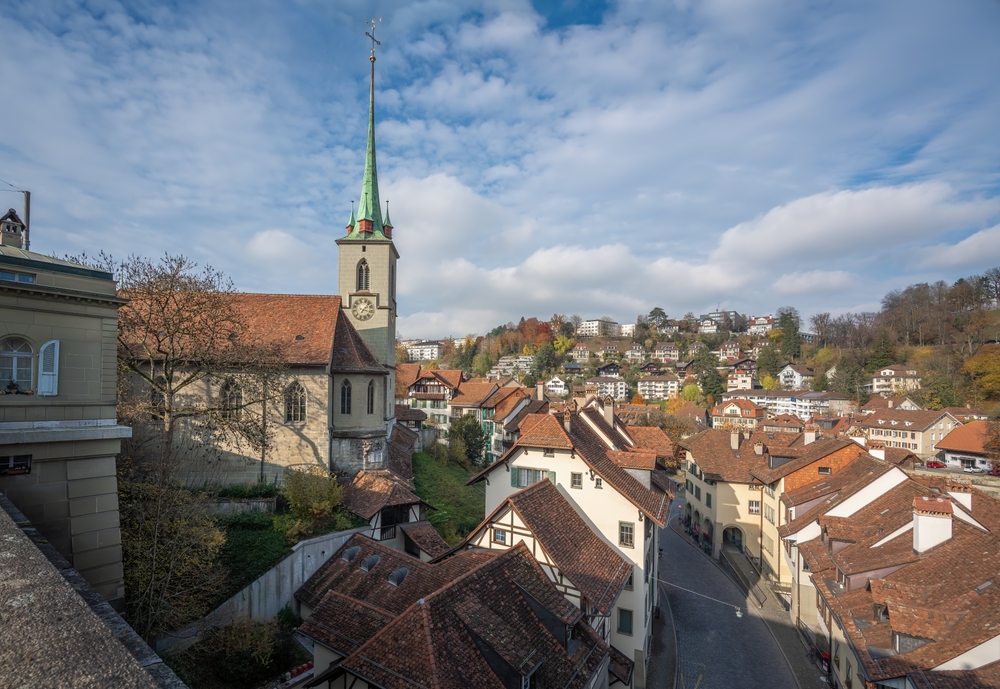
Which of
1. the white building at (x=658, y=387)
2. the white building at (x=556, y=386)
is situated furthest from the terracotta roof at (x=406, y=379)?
the white building at (x=658, y=387)

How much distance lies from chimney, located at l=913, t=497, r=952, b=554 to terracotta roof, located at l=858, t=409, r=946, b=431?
1845 inches

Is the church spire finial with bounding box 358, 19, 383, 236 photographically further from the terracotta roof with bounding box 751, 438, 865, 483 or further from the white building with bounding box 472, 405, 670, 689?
the terracotta roof with bounding box 751, 438, 865, 483

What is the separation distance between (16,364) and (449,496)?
80.9ft

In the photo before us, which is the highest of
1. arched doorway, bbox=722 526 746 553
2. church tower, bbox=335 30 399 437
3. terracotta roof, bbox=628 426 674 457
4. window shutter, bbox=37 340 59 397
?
church tower, bbox=335 30 399 437

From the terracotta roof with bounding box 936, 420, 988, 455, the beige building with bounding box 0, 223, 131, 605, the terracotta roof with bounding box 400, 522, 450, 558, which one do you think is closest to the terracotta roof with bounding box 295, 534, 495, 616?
the terracotta roof with bounding box 400, 522, 450, 558

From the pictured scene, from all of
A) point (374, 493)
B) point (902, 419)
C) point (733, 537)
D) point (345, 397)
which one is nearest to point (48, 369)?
point (374, 493)

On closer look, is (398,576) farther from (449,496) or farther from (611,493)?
(449,496)

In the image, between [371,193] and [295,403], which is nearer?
[295,403]

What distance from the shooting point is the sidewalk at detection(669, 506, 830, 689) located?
2020cm

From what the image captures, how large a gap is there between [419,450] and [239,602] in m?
24.2

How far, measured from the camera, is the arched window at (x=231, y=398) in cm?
2434

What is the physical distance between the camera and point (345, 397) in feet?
93.5

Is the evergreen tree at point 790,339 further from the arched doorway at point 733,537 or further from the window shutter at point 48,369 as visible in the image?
the window shutter at point 48,369

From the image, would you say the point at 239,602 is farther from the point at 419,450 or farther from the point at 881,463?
the point at 881,463
